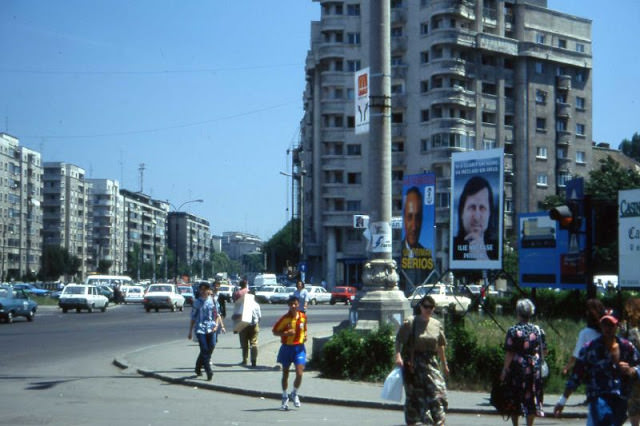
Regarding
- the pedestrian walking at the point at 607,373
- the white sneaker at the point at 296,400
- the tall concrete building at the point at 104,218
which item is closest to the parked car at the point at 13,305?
the white sneaker at the point at 296,400

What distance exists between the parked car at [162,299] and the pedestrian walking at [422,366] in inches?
1849

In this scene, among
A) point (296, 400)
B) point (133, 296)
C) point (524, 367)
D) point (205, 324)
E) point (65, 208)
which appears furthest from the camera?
point (65, 208)

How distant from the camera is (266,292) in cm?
7512

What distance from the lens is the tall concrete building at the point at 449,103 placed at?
81250 mm

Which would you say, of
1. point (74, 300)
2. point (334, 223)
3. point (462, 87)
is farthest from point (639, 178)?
point (74, 300)

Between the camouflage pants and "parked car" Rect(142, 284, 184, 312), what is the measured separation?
47.0 metres

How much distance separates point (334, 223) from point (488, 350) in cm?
6989

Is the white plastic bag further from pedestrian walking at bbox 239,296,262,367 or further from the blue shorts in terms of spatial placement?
pedestrian walking at bbox 239,296,262,367

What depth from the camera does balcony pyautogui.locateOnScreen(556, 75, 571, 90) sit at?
86.4 metres

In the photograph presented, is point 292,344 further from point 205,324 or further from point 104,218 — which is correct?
point 104,218

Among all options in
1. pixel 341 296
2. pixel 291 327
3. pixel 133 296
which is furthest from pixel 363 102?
pixel 133 296

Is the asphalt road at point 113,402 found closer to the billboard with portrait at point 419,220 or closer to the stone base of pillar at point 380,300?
the stone base of pillar at point 380,300

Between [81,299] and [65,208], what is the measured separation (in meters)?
115

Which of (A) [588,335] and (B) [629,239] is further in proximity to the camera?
(B) [629,239]
